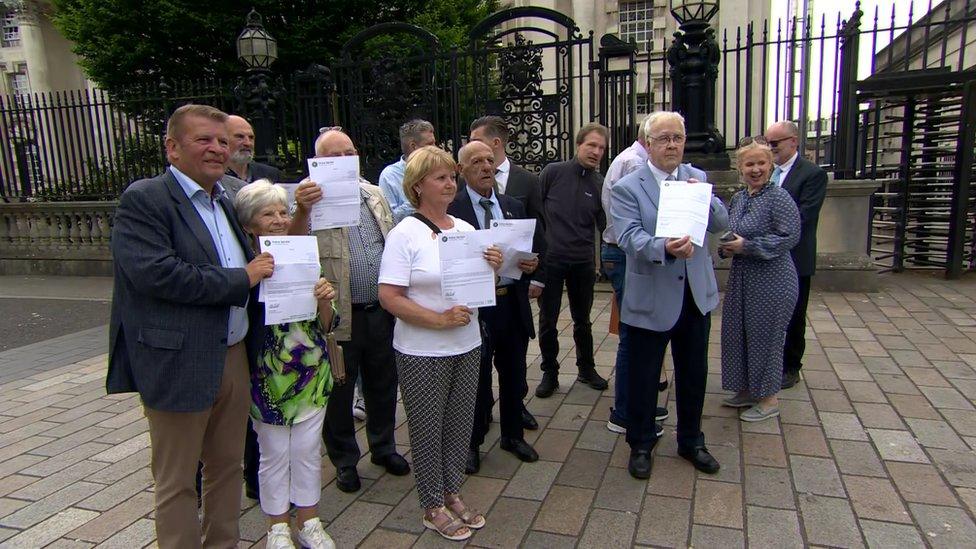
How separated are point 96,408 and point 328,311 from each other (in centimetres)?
333

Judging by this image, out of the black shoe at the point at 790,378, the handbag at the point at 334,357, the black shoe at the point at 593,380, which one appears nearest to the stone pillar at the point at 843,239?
the black shoe at the point at 790,378

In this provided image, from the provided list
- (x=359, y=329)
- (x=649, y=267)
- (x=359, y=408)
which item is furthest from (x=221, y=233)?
(x=359, y=408)

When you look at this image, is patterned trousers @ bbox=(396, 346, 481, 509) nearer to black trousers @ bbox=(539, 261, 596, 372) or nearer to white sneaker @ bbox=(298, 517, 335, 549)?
white sneaker @ bbox=(298, 517, 335, 549)

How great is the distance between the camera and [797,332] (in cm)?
475

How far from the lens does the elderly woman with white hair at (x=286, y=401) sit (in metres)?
2.69

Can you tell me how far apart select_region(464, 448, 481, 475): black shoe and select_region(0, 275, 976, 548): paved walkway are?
5cm

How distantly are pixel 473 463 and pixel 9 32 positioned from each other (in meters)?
43.0

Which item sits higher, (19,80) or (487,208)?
(19,80)

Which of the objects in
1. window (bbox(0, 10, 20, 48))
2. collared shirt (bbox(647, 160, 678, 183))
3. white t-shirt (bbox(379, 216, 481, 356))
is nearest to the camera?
white t-shirt (bbox(379, 216, 481, 356))

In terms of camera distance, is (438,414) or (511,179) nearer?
(438,414)

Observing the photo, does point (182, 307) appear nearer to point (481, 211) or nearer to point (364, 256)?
point (364, 256)

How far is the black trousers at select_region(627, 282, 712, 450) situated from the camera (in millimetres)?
3434

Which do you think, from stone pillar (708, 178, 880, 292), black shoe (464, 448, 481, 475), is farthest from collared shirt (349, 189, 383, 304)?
stone pillar (708, 178, 880, 292)

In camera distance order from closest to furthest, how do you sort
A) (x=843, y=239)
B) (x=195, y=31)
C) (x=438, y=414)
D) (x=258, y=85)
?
(x=438, y=414), (x=843, y=239), (x=258, y=85), (x=195, y=31)
